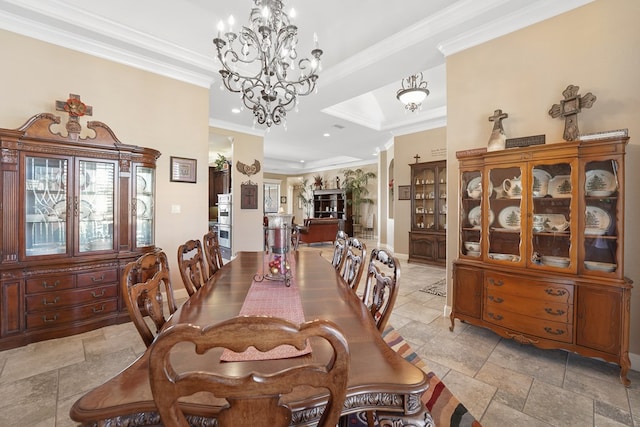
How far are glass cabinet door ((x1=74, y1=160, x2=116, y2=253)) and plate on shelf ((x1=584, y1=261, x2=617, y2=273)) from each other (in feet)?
14.6

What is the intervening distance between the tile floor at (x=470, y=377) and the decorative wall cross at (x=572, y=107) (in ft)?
6.11

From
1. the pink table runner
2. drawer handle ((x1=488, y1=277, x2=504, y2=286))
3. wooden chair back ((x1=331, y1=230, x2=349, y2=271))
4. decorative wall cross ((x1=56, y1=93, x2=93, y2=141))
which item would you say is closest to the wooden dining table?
the pink table runner

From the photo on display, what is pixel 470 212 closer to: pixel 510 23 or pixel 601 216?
pixel 601 216

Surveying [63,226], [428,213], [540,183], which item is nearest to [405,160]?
[428,213]

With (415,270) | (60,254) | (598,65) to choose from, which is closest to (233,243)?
(60,254)

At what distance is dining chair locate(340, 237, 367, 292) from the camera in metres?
1.77

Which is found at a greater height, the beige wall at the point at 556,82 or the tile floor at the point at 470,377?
the beige wall at the point at 556,82

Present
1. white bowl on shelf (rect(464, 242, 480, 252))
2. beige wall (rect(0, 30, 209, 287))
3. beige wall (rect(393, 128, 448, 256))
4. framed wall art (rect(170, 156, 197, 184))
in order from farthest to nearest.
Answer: beige wall (rect(393, 128, 448, 256)), framed wall art (rect(170, 156, 197, 184)), white bowl on shelf (rect(464, 242, 480, 252)), beige wall (rect(0, 30, 209, 287))

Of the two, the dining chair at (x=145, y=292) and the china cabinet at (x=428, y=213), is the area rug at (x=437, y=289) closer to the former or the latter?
the china cabinet at (x=428, y=213)

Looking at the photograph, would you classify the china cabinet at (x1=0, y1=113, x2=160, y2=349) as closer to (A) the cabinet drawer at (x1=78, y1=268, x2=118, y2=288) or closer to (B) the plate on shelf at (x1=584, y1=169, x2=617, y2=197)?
(A) the cabinet drawer at (x1=78, y1=268, x2=118, y2=288)

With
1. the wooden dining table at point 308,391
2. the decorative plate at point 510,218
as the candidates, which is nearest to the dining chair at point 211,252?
the wooden dining table at point 308,391

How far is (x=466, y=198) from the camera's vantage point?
9.15 ft

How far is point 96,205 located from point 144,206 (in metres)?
0.46

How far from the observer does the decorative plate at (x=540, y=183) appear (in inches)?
93.2
